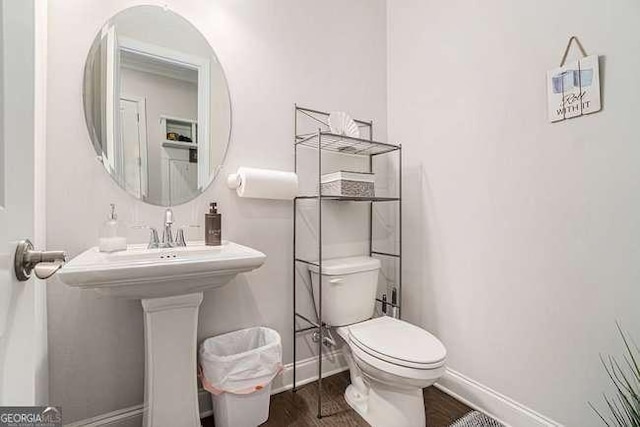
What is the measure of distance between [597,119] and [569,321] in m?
0.80

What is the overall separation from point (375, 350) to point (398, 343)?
118mm

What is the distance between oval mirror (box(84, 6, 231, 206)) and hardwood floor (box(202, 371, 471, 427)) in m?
1.14

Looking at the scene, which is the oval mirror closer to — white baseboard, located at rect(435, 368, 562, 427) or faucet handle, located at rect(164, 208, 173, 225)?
faucet handle, located at rect(164, 208, 173, 225)

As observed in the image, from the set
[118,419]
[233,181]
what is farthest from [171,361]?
[233,181]

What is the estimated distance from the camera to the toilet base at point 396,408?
4.19 feet

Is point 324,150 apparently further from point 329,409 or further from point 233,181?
point 329,409

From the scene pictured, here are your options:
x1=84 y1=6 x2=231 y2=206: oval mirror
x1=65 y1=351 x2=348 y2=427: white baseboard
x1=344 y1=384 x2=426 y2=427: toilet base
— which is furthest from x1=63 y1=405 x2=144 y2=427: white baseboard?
x1=344 y1=384 x2=426 y2=427: toilet base

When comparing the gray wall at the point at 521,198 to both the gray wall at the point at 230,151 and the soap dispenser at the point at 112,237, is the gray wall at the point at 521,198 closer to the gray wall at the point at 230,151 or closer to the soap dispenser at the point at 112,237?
the gray wall at the point at 230,151

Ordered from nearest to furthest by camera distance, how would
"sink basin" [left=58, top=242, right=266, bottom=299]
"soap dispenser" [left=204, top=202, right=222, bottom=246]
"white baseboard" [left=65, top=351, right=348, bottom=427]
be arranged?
"sink basin" [left=58, top=242, right=266, bottom=299] < "white baseboard" [left=65, top=351, right=348, bottom=427] < "soap dispenser" [left=204, top=202, right=222, bottom=246]

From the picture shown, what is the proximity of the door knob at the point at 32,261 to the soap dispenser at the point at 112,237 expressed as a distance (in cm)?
70

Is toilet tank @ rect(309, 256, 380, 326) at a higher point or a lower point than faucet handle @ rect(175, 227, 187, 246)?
lower

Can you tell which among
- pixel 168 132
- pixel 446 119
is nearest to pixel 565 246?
pixel 446 119

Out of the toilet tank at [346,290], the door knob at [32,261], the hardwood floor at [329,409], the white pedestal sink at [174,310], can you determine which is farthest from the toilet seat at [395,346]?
the door knob at [32,261]

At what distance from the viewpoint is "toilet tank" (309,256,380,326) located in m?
1.55
